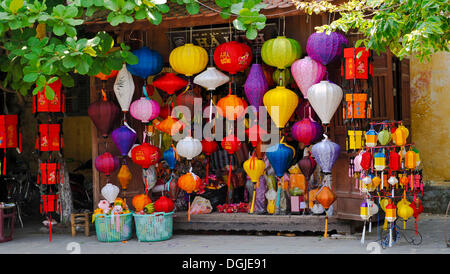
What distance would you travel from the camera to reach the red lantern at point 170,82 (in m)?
10.2

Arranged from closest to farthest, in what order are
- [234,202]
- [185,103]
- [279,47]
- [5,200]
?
[279,47] → [185,103] → [234,202] → [5,200]

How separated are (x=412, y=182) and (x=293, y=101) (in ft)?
7.14

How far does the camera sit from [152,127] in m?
10.7

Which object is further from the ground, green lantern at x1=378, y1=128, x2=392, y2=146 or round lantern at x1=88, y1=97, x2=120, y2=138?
round lantern at x1=88, y1=97, x2=120, y2=138

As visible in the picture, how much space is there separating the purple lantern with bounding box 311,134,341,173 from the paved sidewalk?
120 centimetres

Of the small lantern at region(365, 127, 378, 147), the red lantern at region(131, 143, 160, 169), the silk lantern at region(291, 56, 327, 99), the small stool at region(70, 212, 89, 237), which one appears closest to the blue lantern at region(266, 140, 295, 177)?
the silk lantern at region(291, 56, 327, 99)

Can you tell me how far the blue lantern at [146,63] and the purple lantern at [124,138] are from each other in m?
0.95

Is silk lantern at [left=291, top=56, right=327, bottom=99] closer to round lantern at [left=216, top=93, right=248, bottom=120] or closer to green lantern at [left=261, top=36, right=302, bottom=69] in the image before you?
green lantern at [left=261, top=36, right=302, bottom=69]

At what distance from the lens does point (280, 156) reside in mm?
9602

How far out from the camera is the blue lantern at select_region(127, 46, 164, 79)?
1007 centimetres

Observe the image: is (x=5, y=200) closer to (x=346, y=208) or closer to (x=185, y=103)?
(x=185, y=103)

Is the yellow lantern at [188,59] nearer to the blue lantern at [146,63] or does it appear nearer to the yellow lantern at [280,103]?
the blue lantern at [146,63]

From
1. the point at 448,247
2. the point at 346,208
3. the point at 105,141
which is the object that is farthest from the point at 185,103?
the point at 448,247

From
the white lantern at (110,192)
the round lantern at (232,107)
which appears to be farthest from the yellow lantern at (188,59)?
the white lantern at (110,192)
